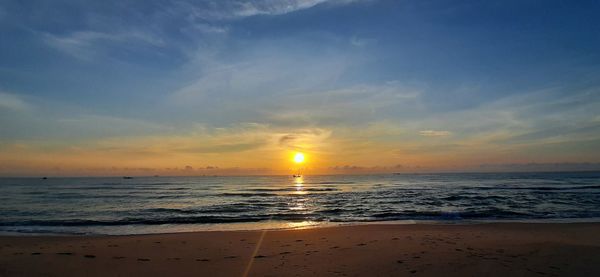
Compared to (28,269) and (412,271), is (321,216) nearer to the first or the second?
(412,271)

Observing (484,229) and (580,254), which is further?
(484,229)

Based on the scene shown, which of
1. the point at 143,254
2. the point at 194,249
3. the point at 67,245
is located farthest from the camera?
the point at 67,245

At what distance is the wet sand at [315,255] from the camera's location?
8.92 m

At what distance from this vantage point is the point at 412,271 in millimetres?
8680

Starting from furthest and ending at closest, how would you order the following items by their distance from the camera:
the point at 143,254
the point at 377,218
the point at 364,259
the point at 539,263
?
the point at 377,218, the point at 143,254, the point at 364,259, the point at 539,263

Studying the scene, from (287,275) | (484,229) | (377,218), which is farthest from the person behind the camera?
(377,218)

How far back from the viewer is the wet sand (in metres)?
8.92

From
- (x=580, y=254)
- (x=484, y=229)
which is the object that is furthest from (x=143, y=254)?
(x=484, y=229)

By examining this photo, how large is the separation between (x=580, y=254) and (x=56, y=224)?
25.9 m

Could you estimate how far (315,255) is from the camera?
10578mm

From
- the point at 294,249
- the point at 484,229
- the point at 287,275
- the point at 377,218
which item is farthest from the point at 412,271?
the point at 377,218

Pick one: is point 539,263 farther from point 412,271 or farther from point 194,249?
point 194,249

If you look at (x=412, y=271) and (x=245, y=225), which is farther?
(x=245, y=225)

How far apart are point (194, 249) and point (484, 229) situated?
516 inches
